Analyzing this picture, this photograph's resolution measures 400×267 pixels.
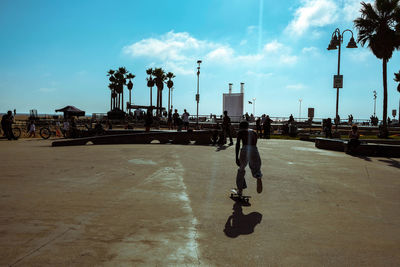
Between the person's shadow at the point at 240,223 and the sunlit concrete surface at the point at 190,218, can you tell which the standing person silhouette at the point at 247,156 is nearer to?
the sunlit concrete surface at the point at 190,218

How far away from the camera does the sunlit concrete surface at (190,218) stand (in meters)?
3.41

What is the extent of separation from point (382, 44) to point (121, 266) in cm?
2893

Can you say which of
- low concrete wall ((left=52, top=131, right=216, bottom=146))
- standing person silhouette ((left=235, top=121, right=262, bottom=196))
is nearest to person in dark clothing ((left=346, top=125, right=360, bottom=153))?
low concrete wall ((left=52, top=131, right=216, bottom=146))

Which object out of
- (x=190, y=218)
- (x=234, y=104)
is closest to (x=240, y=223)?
(x=190, y=218)

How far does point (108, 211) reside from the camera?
197 inches

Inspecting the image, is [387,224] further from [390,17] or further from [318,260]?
[390,17]

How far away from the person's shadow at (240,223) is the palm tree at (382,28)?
24394 millimetres

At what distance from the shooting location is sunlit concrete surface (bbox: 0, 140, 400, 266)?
341 cm

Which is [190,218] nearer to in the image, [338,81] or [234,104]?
[338,81]

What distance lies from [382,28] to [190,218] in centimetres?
2777

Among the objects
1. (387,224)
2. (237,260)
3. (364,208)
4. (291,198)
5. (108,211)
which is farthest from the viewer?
(291,198)

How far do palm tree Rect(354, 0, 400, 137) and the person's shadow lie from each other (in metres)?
24.4

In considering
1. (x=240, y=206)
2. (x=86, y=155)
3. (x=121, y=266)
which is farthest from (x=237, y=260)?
(x=86, y=155)

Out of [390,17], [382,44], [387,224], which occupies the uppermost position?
[390,17]
